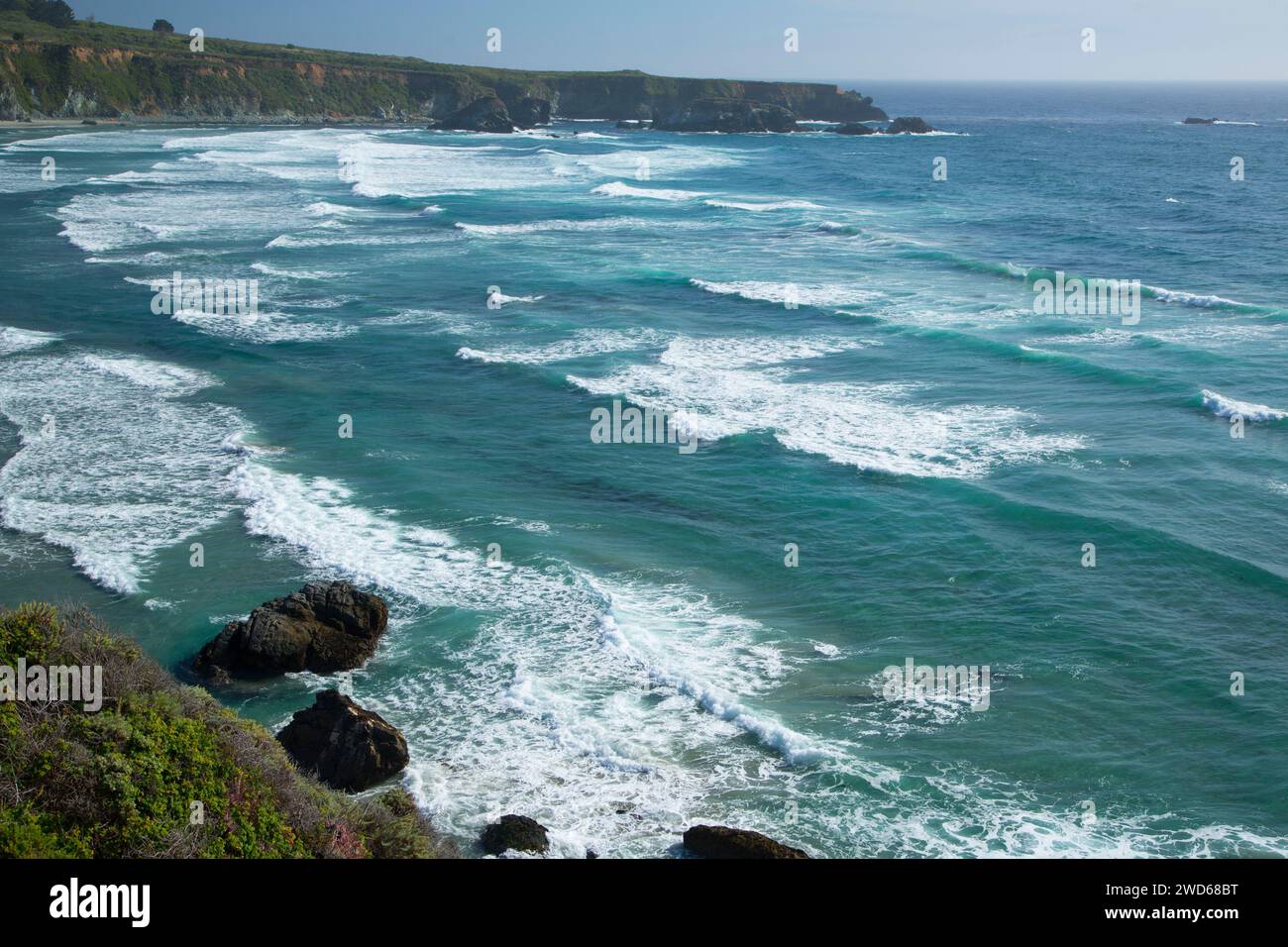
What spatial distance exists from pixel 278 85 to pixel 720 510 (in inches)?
5029

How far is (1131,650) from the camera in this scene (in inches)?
694

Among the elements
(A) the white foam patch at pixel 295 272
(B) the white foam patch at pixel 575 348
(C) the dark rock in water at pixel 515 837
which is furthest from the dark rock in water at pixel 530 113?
(C) the dark rock in water at pixel 515 837

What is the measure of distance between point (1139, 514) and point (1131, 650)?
5563 mm

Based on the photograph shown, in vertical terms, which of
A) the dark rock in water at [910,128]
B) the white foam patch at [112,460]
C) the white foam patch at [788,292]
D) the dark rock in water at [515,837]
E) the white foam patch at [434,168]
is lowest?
the dark rock in water at [515,837]

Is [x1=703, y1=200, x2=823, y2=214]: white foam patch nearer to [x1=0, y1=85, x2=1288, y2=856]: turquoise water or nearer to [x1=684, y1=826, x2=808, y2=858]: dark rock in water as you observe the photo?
[x1=0, y1=85, x2=1288, y2=856]: turquoise water

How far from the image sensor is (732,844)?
493 inches

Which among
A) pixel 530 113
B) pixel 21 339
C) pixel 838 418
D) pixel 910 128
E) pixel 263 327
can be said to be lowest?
pixel 838 418

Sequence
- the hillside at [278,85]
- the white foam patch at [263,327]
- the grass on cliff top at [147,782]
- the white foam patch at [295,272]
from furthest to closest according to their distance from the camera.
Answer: the hillside at [278,85] → the white foam patch at [295,272] → the white foam patch at [263,327] → the grass on cliff top at [147,782]

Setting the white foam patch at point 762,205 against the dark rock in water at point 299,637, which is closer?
the dark rock in water at point 299,637

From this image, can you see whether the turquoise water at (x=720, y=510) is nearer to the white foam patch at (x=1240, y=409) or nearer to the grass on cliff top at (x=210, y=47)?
the white foam patch at (x=1240, y=409)

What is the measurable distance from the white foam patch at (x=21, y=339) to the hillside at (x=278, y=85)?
85.3m

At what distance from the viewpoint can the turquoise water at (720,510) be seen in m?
14.8

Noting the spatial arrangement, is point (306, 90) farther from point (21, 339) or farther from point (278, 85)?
point (21, 339)

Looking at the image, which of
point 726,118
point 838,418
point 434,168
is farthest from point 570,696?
point 726,118
